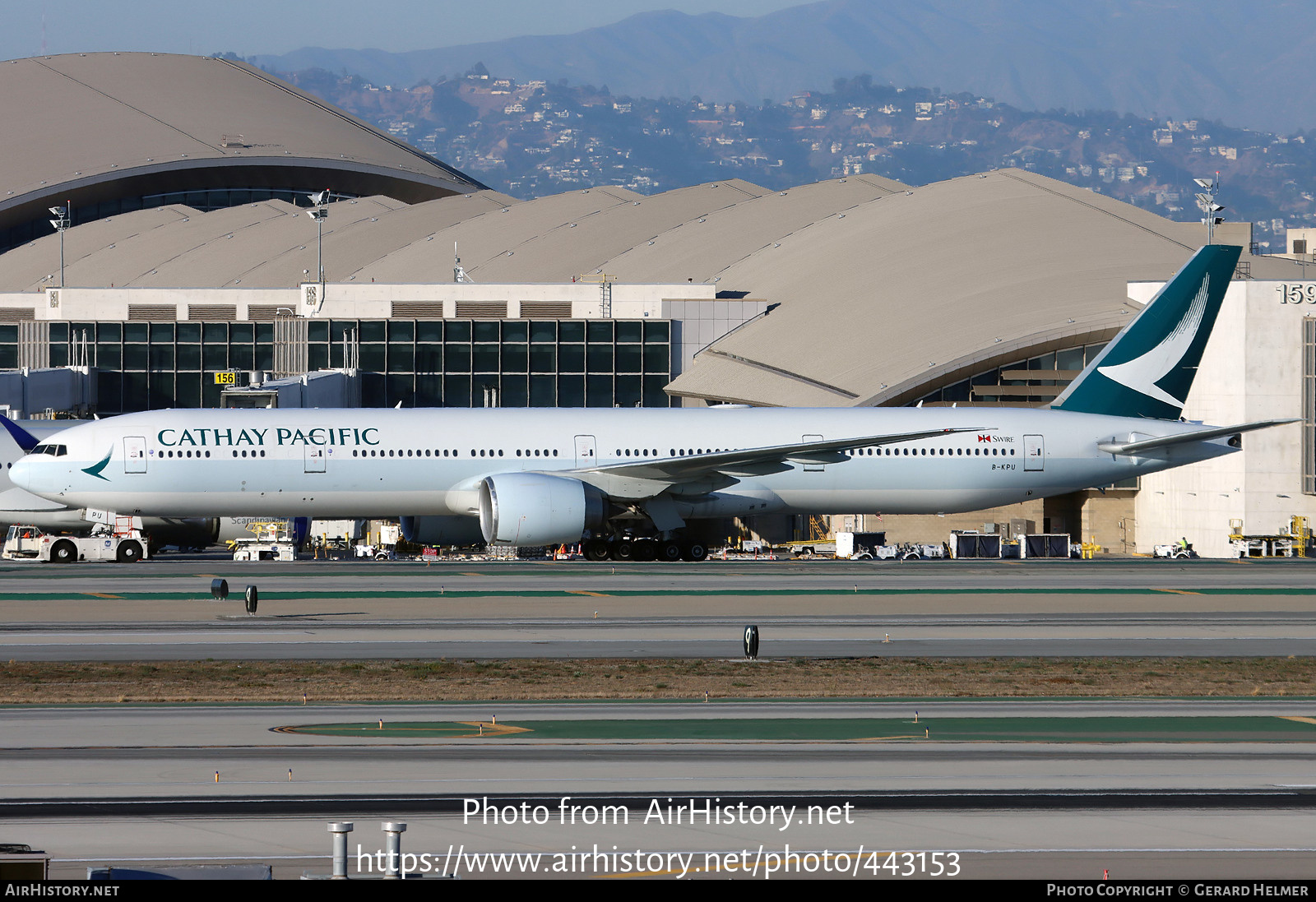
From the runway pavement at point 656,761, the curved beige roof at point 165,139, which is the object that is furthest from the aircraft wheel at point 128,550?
the curved beige roof at point 165,139

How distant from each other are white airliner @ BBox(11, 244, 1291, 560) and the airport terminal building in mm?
17550

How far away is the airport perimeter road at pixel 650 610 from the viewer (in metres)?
28.6

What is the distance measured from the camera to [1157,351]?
49.2 m

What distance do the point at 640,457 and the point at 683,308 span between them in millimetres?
34938

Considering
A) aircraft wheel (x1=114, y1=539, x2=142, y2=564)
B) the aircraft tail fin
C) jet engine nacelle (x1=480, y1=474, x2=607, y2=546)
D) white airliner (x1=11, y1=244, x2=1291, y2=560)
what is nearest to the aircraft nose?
white airliner (x1=11, y1=244, x2=1291, y2=560)

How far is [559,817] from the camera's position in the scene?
50.4 feet

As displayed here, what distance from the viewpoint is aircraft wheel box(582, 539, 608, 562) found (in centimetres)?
4728

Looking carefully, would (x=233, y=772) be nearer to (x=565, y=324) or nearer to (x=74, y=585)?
(x=74, y=585)

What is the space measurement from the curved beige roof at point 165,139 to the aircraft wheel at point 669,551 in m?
87.6

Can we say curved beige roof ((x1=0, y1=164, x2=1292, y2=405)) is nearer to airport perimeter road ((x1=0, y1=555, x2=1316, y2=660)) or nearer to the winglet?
airport perimeter road ((x1=0, y1=555, x2=1316, y2=660))

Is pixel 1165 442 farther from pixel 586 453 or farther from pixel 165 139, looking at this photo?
pixel 165 139

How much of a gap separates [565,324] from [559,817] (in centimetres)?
6533

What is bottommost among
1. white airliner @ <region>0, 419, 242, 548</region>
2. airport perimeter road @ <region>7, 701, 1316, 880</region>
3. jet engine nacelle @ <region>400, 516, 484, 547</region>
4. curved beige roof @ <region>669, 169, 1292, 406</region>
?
airport perimeter road @ <region>7, 701, 1316, 880</region>

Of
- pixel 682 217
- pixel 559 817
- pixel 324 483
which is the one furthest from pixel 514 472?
pixel 682 217
